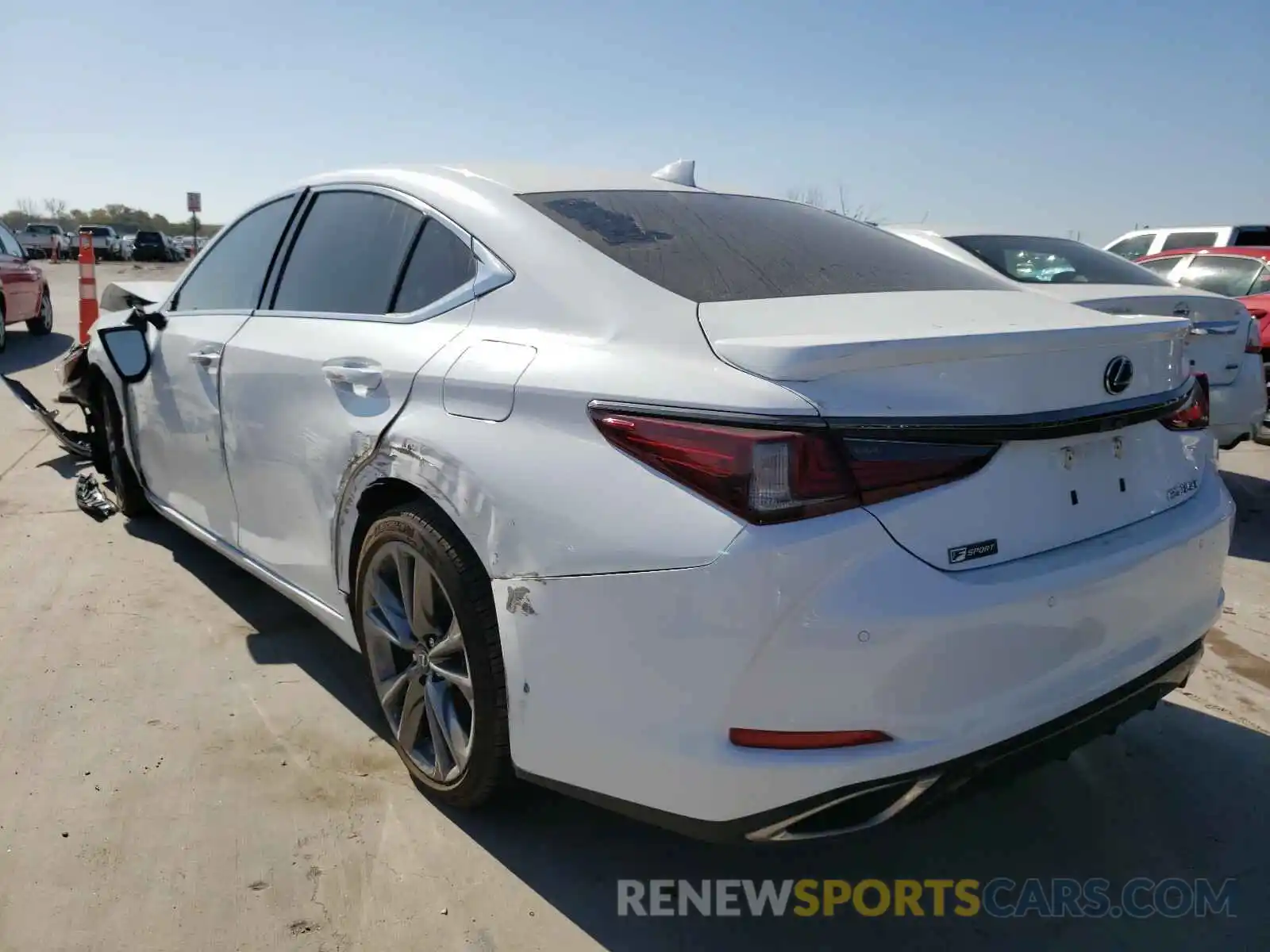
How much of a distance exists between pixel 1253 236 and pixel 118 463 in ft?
47.7

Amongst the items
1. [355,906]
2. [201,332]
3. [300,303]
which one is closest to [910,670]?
[355,906]

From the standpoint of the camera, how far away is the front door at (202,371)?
3346mm

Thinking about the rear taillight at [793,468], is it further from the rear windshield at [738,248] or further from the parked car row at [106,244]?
the parked car row at [106,244]

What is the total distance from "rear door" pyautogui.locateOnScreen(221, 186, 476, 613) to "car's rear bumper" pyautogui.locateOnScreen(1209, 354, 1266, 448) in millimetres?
4439

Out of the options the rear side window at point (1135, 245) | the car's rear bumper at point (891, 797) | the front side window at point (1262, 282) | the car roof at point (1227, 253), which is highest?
the rear side window at point (1135, 245)

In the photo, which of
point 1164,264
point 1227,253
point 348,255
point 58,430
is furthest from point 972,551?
point 1164,264

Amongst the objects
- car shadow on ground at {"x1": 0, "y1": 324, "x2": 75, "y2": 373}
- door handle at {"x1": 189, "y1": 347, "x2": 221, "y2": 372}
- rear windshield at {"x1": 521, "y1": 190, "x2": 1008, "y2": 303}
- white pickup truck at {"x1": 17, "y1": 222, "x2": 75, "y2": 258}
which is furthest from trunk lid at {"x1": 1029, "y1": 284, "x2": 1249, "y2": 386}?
white pickup truck at {"x1": 17, "y1": 222, "x2": 75, "y2": 258}

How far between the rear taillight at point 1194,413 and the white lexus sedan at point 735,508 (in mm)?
16

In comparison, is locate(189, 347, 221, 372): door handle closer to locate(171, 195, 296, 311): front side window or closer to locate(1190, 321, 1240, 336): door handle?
locate(171, 195, 296, 311): front side window

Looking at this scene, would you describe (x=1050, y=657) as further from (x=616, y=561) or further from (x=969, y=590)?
(x=616, y=561)

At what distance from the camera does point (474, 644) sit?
2.12 m

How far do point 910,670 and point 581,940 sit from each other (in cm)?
97

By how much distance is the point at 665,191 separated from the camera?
2.85 metres
